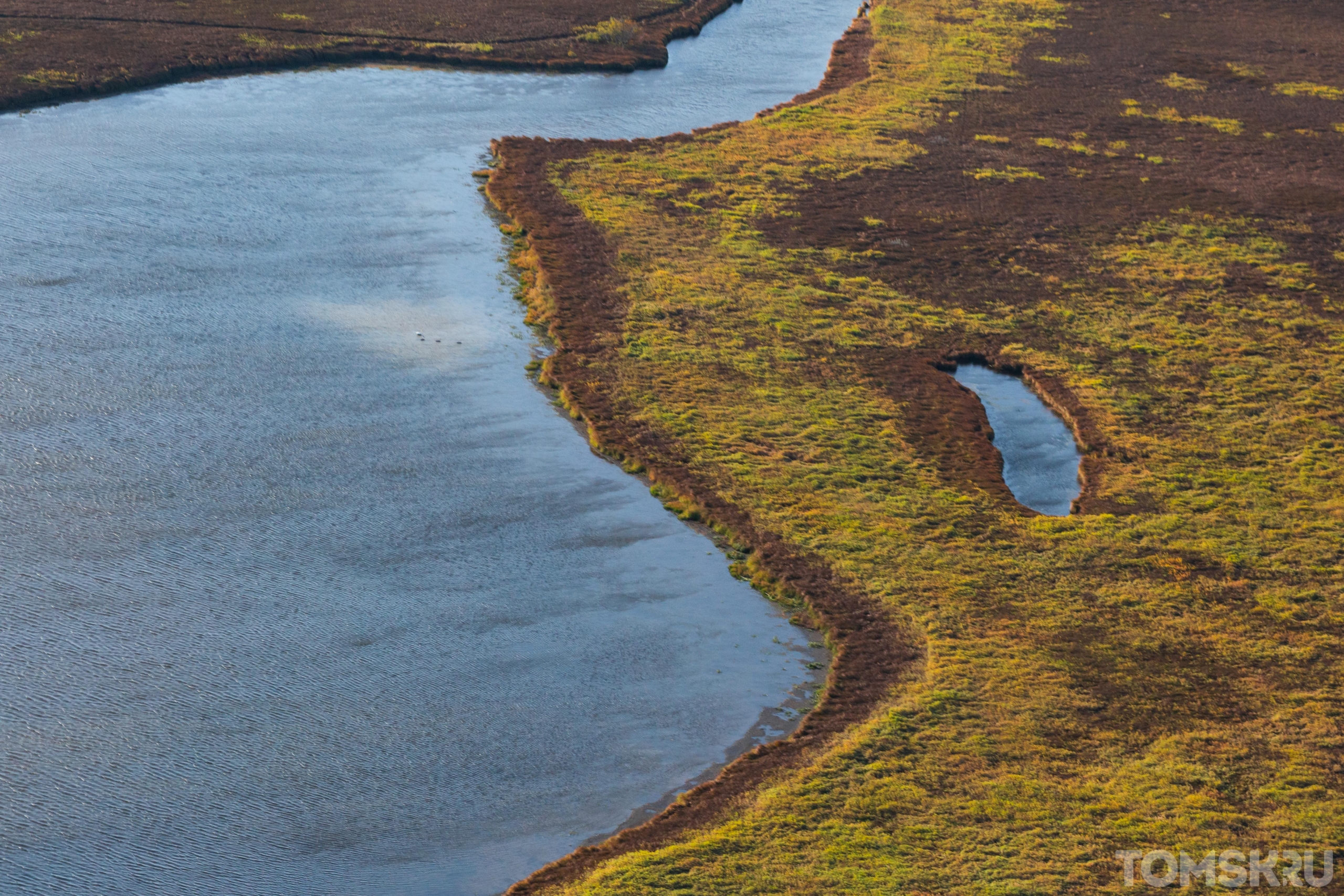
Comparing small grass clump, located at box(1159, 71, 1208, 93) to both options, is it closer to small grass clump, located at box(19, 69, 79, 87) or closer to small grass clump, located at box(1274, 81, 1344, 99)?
A: small grass clump, located at box(1274, 81, 1344, 99)

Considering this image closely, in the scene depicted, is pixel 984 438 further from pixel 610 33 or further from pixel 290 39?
pixel 290 39

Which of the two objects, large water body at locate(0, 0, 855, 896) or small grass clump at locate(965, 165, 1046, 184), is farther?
small grass clump at locate(965, 165, 1046, 184)

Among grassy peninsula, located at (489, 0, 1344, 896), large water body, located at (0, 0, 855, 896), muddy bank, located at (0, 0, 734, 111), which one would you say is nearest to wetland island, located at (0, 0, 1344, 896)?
grassy peninsula, located at (489, 0, 1344, 896)

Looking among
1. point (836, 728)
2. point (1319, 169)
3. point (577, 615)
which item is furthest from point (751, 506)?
point (1319, 169)

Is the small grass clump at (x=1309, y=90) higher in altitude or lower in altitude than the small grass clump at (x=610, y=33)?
lower

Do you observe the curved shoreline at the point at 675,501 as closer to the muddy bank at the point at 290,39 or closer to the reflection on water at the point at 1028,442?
the reflection on water at the point at 1028,442

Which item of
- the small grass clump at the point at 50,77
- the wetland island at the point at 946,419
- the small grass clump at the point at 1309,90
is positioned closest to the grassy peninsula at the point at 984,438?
the wetland island at the point at 946,419

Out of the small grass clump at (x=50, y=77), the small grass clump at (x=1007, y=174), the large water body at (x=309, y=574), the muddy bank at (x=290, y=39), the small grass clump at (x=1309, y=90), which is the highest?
the muddy bank at (x=290, y=39)
